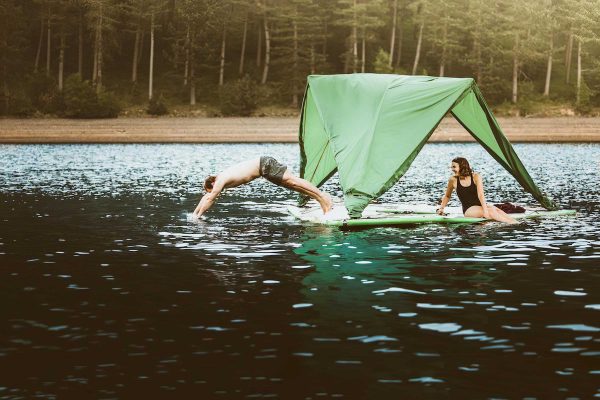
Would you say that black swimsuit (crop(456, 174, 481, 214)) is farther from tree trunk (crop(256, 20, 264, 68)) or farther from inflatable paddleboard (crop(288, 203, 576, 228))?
tree trunk (crop(256, 20, 264, 68))

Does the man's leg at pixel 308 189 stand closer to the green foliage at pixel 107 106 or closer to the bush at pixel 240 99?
the green foliage at pixel 107 106

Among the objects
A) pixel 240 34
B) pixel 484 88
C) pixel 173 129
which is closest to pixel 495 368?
pixel 173 129

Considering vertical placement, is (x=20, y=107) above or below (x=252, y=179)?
above

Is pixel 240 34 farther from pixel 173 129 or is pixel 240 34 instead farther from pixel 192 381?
pixel 192 381

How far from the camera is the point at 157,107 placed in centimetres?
7038

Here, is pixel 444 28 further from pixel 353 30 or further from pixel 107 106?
pixel 107 106

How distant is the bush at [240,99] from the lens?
7038 centimetres

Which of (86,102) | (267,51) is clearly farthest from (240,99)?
(86,102)

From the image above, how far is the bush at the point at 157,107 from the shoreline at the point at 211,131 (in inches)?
171

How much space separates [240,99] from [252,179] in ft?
170

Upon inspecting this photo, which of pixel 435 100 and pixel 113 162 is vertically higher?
pixel 435 100

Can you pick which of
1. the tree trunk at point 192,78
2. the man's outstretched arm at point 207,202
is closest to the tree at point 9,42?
the tree trunk at point 192,78

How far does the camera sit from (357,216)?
58.7 ft

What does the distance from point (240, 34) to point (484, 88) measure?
24.5 m
